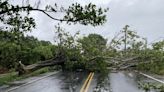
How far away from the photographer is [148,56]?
102ft

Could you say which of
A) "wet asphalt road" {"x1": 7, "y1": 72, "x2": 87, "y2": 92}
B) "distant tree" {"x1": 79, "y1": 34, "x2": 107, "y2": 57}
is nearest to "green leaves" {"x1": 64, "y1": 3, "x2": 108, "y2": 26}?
"wet asphalt road" {"x1": 7, "y1": 72, "x2": 87, "y2": 92}

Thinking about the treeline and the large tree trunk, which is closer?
the treeline

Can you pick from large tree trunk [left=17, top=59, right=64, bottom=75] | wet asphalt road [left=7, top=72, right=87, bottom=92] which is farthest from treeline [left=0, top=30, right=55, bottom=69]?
wet asphalt road [left=7, top=72, right=87, bottom=92]

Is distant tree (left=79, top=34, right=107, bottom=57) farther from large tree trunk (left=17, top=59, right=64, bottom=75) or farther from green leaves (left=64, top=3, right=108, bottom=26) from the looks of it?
green leaves (left=64, top=3, right=108, bottom=26)

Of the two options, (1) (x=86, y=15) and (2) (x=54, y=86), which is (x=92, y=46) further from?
(1) (x=86, y=15)

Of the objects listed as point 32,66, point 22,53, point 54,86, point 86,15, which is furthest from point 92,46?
point 86,15

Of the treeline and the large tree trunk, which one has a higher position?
the treeline

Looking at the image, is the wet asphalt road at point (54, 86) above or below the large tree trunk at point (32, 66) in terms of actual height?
below

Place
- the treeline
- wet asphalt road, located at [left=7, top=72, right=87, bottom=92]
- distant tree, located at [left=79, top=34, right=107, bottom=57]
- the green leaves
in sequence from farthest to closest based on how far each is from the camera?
distant tree, located at [left=79, top=34, right=107, bottom=57], the treeline, wet asphalt road, located at [left=7, top=72, right=87, bottom=92], the green leaves

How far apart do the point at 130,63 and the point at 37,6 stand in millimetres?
18933

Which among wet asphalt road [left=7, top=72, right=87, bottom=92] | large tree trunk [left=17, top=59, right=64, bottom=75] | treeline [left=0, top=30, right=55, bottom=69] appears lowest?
wet asphalt road [left=7, top=72, right=87, bottom=92]

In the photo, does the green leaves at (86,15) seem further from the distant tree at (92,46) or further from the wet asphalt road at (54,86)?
the distant tree at (92,46)

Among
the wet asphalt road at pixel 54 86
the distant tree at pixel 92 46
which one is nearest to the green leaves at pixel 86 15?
the wet asphalt road at pixel 54 86

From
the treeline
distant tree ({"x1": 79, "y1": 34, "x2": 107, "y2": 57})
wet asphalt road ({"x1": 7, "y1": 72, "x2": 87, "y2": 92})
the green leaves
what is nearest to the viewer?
the green leaves
